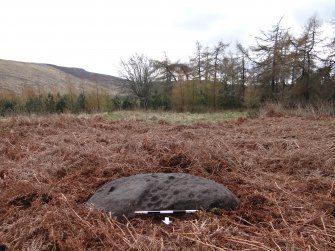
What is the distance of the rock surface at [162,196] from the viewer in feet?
9.04

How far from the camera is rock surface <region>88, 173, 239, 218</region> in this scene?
2.75 metres

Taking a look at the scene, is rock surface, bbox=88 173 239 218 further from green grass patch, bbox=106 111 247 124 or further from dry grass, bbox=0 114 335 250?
green grass patch, bbox=106 111 247 124

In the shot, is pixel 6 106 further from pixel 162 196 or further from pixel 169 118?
pixel 162 196

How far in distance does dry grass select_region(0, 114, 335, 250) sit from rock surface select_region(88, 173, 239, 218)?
0.41 ft

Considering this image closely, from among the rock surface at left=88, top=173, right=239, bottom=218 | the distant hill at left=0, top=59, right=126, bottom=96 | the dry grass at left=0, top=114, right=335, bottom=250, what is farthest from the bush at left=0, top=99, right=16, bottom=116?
the rock surface at left=88, top=173, right=239, bottom=218

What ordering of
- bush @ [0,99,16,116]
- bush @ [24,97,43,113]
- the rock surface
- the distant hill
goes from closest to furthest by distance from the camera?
the rock surface → bush @ [0,99,16,116] → bush @ [24,97,43,113] → the distant hill

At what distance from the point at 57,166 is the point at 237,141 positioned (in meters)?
3.53

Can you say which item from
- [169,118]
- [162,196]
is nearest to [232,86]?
[169,118]

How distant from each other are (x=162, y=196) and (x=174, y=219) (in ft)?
0.95

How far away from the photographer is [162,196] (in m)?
2.86

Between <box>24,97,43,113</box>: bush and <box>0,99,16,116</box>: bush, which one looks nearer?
<box>0,99,16,116</box>: bush

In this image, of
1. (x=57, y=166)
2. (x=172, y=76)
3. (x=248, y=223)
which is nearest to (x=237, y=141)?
(x=57, y=166)

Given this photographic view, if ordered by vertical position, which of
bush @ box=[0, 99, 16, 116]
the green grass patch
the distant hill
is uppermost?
the distant hill

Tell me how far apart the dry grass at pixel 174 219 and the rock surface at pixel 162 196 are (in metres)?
0.12
